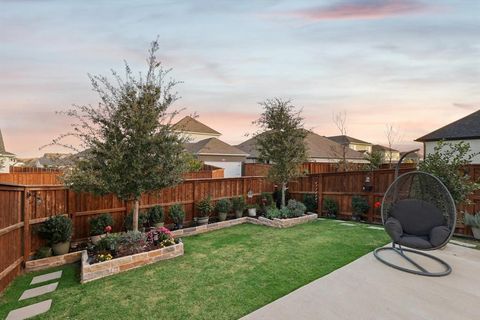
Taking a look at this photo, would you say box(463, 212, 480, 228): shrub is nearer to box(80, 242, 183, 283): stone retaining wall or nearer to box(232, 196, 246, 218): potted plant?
box(232, 196, 246, 218): potted plant

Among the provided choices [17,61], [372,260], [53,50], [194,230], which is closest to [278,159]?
[194,230]

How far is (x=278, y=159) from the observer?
9.66m

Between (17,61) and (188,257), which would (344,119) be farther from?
(17,61)

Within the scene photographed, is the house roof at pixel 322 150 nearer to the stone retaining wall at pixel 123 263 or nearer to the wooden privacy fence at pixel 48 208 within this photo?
the wooden privacy fence at pixel 48 208

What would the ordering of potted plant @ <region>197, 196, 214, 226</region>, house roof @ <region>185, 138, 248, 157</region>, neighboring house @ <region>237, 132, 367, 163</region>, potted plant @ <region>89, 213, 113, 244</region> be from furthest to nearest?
1. neighboring house @ <region>237, 132, 367, 163</region>
2. house roof @ <region>185, 138, 248, 157</region>
3. potted plant @ <region>197, 196, 214, 226</region>
4. potted plant @ <region>89, 213, 113, 244</region>

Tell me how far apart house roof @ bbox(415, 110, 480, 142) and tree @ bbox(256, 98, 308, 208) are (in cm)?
880

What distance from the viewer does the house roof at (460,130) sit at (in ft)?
41.9

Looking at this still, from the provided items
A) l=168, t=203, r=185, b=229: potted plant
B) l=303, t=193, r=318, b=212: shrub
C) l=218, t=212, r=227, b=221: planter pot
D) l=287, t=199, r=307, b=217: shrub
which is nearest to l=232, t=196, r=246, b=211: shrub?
l=218, t=212, r=227, b=221: planter pot

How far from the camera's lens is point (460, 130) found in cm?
1342

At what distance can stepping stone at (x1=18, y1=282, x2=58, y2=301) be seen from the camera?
4.12 m

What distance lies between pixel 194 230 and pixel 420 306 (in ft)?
19.2

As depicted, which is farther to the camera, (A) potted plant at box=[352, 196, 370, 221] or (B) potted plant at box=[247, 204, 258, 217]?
(B) potted plant at box=[247, 204, 258, 217]

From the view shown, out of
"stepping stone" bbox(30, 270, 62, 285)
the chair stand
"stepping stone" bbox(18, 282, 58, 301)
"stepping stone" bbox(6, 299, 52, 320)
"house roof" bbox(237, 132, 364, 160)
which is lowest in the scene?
"stepping stone" bbox(30, 270, 62, 285)

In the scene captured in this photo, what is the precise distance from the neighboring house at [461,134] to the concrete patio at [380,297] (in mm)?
10421
